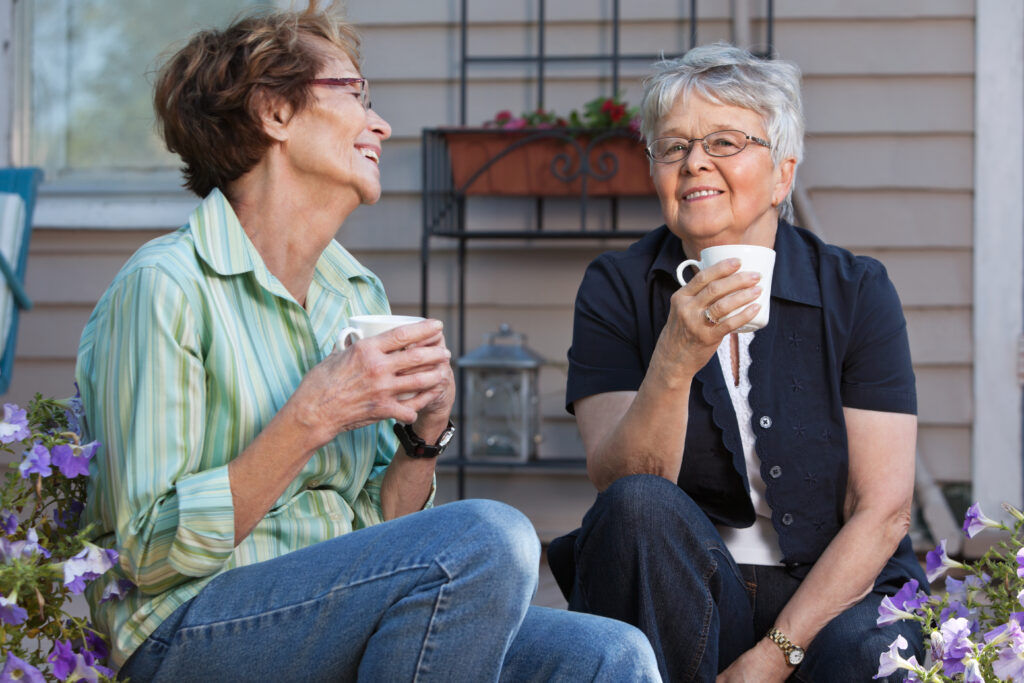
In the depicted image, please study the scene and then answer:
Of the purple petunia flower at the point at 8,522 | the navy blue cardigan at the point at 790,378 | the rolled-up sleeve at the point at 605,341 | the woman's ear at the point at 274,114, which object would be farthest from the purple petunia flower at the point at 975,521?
the purple petunia flower at the point at 8,522

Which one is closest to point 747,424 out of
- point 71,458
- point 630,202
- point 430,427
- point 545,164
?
point 430,427

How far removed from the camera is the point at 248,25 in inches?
63.1

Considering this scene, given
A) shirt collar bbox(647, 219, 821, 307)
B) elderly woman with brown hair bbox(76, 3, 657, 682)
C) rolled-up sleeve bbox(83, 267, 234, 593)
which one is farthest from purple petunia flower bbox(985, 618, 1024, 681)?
rolled-up sleeve bbox(83, 267, 234, 593)

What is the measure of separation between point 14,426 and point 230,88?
56 cm

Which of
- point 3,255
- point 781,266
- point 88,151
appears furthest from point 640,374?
point 88,151

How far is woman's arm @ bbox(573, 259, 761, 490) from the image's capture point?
1525 mm

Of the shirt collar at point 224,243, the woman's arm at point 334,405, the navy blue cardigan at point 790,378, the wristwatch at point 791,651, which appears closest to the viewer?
the woman's arm at point 334,405

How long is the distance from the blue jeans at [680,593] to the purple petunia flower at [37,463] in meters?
0.80

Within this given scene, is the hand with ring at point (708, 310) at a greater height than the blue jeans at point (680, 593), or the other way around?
the hand with ring at point (708, 310)

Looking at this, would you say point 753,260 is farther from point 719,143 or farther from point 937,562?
point 937,562

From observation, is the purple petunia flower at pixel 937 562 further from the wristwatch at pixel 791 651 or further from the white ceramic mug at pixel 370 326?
the white ceramic mug at pixel 370 326

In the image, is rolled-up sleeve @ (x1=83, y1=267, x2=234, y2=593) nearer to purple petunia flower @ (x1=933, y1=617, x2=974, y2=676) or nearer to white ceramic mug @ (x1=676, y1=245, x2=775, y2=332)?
white ceramic mug @ (x1=676, y1=245, x2=775, y2=332)

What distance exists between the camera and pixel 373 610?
127 cm

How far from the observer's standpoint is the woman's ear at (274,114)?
1.56 meters
